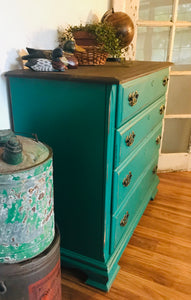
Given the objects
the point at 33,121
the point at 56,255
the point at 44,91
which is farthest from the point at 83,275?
the point at 44,91

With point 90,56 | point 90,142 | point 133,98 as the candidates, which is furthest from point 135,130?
point 90,56

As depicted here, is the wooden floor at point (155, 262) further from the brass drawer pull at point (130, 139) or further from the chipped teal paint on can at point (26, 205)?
the brass drawer pull at point (130, 139)

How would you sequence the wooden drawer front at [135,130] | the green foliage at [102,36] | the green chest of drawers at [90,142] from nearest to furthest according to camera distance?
1. the green chest of drawers at [90,142]
2. the wooden drawer front at [135,130]
3. the green foliage at [102,36]

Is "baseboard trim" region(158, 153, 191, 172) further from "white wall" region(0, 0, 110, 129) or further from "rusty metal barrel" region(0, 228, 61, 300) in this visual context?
"rusty metal barrel" region(0, 228, 61, 300)

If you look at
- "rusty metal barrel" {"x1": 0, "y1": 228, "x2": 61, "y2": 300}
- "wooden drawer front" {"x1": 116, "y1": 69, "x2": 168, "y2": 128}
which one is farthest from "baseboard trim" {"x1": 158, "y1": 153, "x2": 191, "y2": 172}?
"rusty metal barrel" {"x1": 0, "y1": 228, "x2": 61, "y2": 300}

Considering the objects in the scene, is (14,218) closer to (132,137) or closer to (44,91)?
(44,91)

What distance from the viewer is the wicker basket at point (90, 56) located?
1.51 metres

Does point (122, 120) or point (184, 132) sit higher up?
point (122, 120)

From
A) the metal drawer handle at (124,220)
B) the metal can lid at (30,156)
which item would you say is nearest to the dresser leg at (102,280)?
the metal drawer handle at (124,220)

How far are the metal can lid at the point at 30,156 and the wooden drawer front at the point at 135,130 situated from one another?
1.18ft

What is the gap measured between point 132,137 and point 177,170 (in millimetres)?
1597

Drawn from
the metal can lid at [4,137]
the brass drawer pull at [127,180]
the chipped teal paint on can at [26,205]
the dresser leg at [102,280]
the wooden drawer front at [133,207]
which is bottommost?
the dresser leg at [102,280]

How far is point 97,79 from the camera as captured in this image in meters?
1.10

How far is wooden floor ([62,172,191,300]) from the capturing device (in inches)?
56.4
